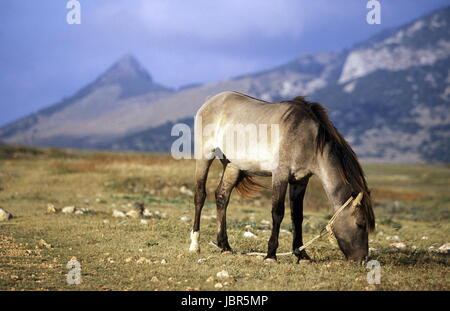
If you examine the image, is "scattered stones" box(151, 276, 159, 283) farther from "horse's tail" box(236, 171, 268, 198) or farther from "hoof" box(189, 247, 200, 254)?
"horse's tail" box(236, 171, 268, 198)

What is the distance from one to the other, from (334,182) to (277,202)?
1167 millimetres

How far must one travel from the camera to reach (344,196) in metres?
9.70

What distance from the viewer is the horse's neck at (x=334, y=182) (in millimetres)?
9703

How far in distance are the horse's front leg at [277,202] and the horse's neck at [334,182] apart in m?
0.78

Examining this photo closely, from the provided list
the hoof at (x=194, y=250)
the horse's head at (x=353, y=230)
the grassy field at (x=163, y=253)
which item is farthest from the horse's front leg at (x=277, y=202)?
the hoof at (x=194, y=250)

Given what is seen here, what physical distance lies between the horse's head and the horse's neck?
0.76 ft

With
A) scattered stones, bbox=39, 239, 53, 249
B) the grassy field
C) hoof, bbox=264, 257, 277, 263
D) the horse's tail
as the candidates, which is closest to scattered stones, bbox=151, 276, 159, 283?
the grassy field

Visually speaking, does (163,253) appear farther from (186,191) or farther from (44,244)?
(186,191)

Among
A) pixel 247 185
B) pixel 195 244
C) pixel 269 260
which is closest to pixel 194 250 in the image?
pixel 195 244

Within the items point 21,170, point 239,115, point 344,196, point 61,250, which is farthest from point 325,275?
point 21,170

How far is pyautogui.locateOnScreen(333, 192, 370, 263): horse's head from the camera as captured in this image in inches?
375

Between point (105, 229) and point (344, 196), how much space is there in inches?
284

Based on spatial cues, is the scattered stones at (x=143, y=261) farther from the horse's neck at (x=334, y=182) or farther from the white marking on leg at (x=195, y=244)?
the horse's neck at (x=334, y=182)
